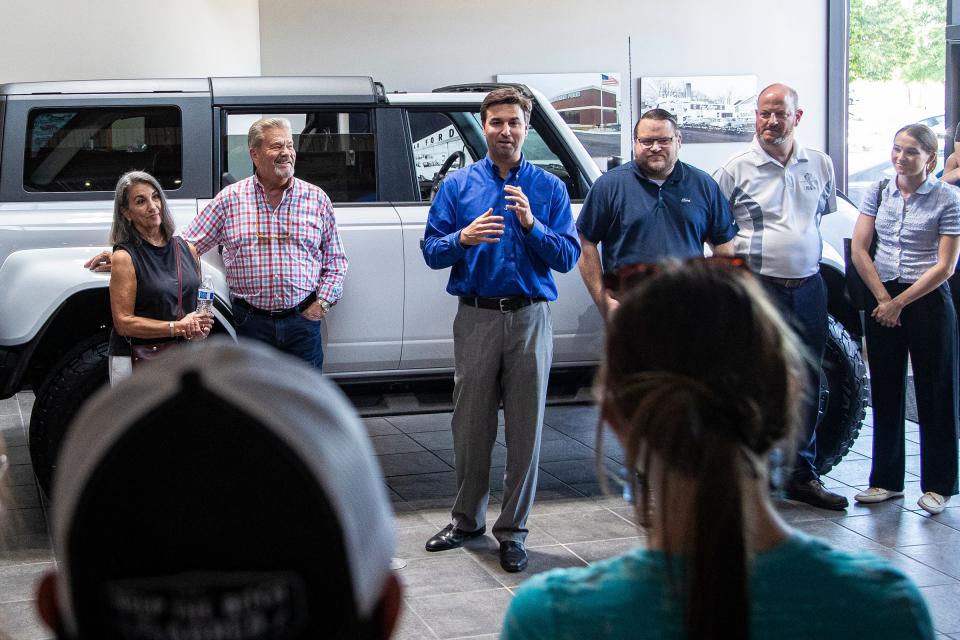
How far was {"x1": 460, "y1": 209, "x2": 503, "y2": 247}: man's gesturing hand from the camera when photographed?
13.4 feet

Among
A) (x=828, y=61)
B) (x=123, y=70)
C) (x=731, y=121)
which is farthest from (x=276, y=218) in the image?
(x=828, y=61)

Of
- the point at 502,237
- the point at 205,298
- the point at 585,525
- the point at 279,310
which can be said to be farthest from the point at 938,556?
the point at 205,298

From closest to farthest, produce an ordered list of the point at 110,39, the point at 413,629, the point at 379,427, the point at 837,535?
1. the point at 413,629
2. the point at 837,535
3. the point at 379,427
4. the point at 110,39

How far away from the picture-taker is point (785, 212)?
487 cm

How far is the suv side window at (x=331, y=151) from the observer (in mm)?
4961

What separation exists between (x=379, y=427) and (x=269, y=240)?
2.61m

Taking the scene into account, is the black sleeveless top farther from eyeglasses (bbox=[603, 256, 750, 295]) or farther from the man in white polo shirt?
eyeglasses (bbox=[603, 256, 750, 295])

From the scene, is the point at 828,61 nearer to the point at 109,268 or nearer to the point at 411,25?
the point at 411,25

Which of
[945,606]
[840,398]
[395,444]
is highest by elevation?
[840,398]

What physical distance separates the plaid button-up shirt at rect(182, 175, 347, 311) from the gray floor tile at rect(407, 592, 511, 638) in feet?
4.39

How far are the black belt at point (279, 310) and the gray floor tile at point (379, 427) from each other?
2.13m

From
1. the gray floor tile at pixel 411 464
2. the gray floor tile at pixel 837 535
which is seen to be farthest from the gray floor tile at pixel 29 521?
the gray floor tile at pixel 837 535

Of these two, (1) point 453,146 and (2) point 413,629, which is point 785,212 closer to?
(1) point 453,146

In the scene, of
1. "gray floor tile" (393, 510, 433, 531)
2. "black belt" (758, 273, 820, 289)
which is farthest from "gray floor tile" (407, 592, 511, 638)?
"black belt" (758, 273, 820, 289)
